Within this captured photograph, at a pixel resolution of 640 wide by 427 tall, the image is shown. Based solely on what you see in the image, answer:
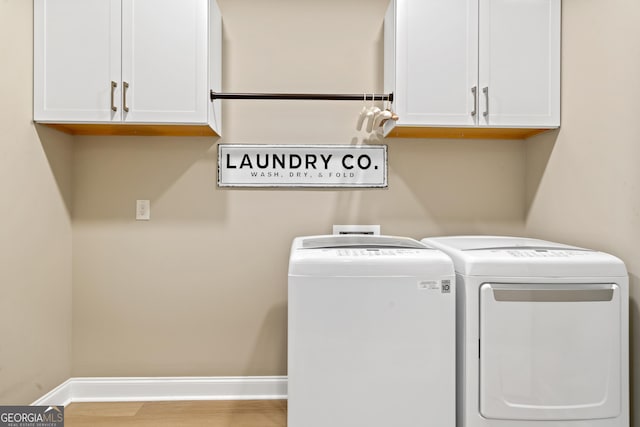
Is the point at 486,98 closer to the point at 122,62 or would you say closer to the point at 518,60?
the point at 518,60

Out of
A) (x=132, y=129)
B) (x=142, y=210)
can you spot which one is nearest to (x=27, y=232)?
(x=142, y=210)

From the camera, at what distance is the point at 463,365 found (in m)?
1.56

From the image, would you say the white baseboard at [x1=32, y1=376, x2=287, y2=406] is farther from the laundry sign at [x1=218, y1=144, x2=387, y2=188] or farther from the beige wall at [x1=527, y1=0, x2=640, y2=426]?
the beige wall at [x1=527, y1=0, x2=640, y2=426]

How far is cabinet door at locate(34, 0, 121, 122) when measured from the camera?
1.86 meters

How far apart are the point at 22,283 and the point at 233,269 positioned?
97 cm

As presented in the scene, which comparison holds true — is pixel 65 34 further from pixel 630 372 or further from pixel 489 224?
pixel 630 372

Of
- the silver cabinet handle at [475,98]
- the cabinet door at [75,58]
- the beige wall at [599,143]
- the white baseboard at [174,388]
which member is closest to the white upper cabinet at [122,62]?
the cabinet door at [75,58]

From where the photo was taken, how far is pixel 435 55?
76.5 inches

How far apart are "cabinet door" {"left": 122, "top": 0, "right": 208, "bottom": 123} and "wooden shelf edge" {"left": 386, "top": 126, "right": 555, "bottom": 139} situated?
1001 mm

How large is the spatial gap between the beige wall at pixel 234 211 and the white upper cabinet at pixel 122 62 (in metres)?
0.37

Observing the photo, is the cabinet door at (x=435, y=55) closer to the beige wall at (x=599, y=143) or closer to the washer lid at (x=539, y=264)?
the beige wall at (x=599, y=143)

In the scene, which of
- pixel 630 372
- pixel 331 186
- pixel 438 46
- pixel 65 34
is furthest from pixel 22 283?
pixel 630 372

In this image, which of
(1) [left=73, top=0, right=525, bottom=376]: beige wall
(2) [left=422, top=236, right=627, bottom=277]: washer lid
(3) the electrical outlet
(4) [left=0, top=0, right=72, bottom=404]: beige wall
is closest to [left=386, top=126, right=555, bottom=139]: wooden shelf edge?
(1) [left=73, top=0, right=525, bottom=376]: beige wall

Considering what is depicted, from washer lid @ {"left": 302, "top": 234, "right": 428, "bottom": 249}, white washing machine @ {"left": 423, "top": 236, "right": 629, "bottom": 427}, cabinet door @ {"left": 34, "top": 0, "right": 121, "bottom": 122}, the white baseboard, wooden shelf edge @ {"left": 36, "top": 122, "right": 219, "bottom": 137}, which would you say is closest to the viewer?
white washing machine @ {"left": 423, "top": 236, "right": 629, "bottom": 427}
